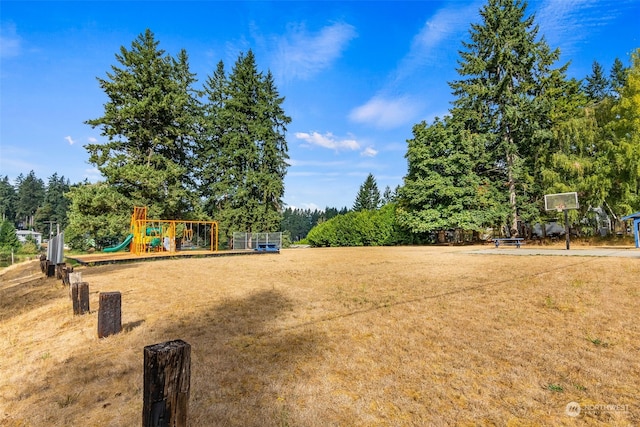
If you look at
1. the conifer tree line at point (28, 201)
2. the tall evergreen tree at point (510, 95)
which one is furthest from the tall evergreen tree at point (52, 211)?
the tall evergreen tree at point (510, 95)

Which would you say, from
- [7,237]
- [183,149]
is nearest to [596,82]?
[183,149]

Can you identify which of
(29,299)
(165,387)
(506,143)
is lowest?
(29,299)

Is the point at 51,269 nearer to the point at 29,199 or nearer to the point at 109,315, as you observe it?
the point at 109,315

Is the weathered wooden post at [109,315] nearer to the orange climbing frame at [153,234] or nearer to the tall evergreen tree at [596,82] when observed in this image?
the orange climbing frame at [153,234]

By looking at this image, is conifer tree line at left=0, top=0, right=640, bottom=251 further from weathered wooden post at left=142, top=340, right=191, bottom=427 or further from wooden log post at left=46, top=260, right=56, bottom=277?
weathered wooden post at left=142, top=340, right=191, bottom=427

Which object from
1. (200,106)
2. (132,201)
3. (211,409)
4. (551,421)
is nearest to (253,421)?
(211,409)

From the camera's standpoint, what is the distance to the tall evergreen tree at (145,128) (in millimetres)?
24016

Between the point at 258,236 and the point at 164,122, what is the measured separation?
41.2 feet

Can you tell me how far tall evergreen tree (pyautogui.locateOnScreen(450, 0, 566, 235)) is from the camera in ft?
82.4

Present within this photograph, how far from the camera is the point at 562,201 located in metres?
19.6

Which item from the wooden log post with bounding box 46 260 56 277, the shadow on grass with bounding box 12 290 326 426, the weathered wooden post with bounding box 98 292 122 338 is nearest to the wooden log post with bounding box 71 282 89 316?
the shadow on grass with bounding box 12 290 326 426

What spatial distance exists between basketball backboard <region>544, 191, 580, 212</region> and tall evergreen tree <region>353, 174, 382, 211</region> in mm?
48457

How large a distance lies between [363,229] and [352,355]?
2875cm

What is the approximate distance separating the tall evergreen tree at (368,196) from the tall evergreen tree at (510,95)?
1626 inches
